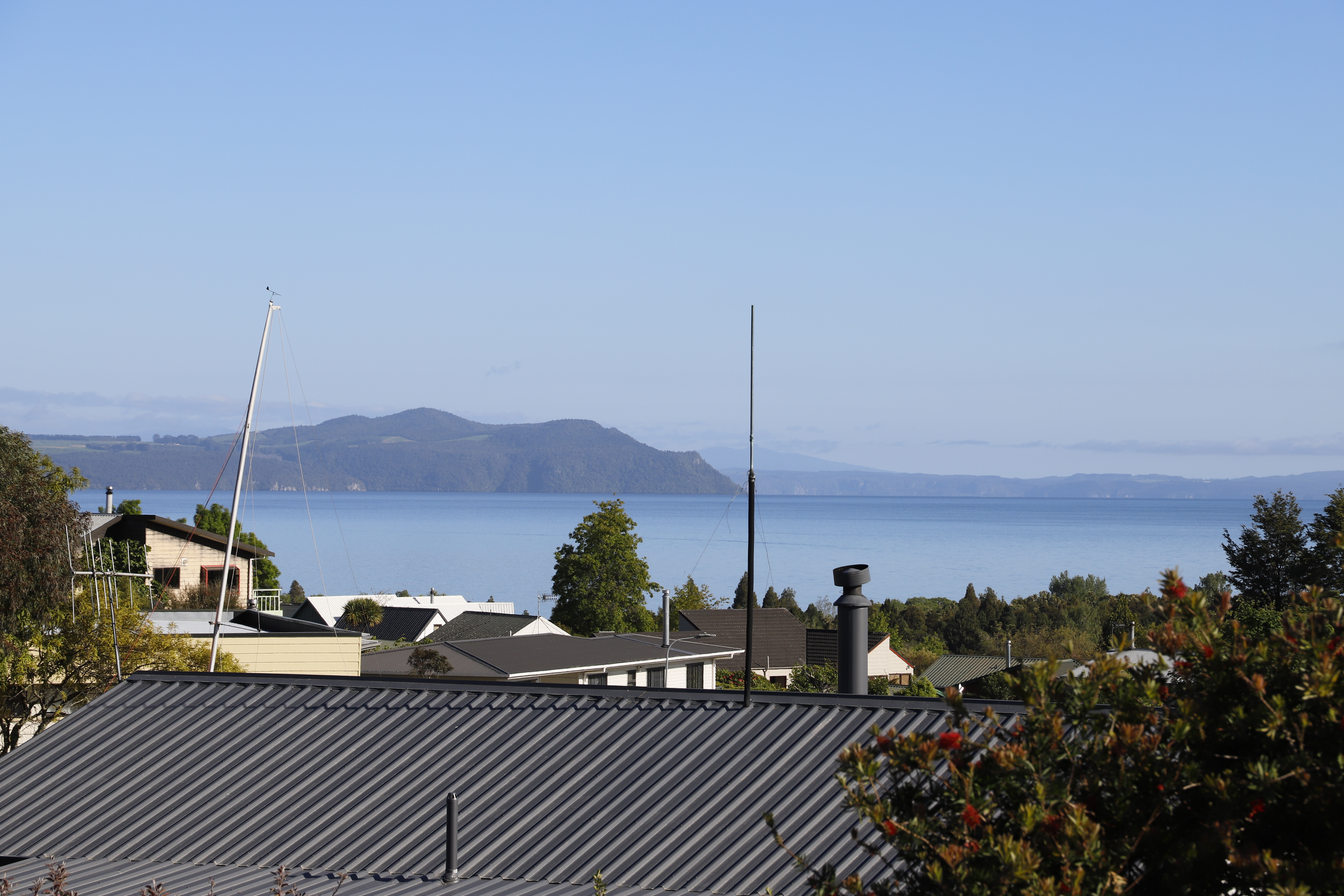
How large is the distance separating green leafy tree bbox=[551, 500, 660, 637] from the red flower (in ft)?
214

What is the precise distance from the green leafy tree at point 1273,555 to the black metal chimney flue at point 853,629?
64900 mm

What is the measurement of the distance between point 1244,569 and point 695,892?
246ft

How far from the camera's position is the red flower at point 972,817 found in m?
4.28

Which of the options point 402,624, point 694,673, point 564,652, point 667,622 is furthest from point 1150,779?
point 402,624

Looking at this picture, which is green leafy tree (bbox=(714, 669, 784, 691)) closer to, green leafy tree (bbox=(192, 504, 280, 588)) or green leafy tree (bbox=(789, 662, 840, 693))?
green leafy tree (bbox=(789, 662, 840, 693))

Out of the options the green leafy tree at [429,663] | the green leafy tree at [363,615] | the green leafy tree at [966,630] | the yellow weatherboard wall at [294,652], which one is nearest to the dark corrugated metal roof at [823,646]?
the green leafy tree at [363,615]

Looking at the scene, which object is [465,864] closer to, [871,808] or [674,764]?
[674,764]

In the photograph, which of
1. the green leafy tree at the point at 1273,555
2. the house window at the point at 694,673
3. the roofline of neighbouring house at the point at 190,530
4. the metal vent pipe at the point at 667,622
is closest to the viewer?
the metal vent pipe at the point at 667,622

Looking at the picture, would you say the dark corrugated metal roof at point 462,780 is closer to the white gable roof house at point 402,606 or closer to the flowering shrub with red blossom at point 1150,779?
the flowering shrub with red blossom at point 1150,779

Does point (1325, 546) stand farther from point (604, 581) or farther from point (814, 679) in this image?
point (604, 581)

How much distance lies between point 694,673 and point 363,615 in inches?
1215

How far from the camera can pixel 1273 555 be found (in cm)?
7250

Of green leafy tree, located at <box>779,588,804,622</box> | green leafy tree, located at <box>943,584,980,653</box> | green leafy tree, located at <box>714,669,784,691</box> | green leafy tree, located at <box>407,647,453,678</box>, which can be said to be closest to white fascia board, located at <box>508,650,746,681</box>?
green leafy tree, located at <box>714,669,784,691</box>

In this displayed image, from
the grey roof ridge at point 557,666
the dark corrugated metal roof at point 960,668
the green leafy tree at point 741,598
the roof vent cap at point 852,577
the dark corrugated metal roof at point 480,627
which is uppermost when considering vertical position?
the roof vent cap at point 852,577
